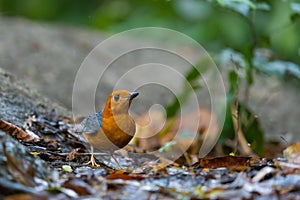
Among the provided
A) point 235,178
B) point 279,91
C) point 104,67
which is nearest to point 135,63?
point 104,67

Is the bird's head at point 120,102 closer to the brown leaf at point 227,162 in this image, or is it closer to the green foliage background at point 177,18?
the brown leaf at point 227,162

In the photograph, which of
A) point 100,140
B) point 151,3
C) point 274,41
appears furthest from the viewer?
point 151,3

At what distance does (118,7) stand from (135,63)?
2.54 metres

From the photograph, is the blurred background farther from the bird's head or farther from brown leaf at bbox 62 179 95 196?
brown leaf at bbox 62 179 95 196

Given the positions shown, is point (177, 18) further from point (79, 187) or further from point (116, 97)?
point (79, 187)

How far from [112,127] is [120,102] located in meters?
0.19

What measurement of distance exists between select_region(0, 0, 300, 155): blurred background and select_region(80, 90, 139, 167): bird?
3.37ft

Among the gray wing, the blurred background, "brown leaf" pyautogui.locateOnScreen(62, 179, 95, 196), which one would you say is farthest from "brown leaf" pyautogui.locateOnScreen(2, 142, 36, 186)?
the blurred background

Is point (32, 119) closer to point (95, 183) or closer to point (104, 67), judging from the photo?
point (95, 183)

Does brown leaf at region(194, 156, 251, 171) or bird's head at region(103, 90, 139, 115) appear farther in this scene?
bird's head at region(103, 90, 139, 115)

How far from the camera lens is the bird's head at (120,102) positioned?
363 centimetres

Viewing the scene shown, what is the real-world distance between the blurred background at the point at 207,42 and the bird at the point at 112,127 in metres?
1.03

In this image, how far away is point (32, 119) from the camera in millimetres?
4035

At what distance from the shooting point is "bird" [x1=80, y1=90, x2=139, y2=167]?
3.53 meters
